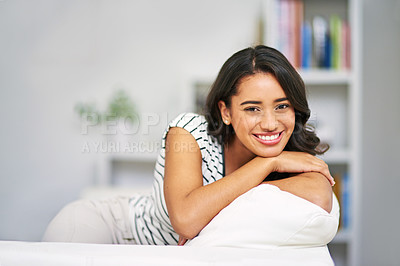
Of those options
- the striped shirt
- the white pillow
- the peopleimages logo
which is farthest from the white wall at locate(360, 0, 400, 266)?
the white pillow

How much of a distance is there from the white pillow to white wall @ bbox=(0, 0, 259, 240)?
159 cm

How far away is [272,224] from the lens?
85 centimetres

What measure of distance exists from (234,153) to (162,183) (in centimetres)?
27

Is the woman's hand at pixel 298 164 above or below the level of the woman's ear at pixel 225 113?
below

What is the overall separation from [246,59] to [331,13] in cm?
161

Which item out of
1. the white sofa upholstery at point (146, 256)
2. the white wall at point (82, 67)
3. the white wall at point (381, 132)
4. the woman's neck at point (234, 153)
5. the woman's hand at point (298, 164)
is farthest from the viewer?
the white wall at point (381, 132)

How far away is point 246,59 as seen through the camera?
1.18 metres

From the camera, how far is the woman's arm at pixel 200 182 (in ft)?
3.27

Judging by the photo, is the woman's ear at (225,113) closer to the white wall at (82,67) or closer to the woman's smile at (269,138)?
the woman's smile at (269,138)

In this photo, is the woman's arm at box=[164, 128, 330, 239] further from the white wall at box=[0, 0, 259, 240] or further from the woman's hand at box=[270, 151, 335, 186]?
the white wall at box=[0, 0, 259, 240]

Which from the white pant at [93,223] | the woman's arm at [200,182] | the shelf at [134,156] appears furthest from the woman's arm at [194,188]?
the shelf at [134,156]

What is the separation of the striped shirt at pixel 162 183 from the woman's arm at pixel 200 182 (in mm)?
47

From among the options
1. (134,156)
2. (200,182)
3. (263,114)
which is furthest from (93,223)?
(134,156)

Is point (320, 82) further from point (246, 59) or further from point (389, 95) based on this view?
point (246, 59)
